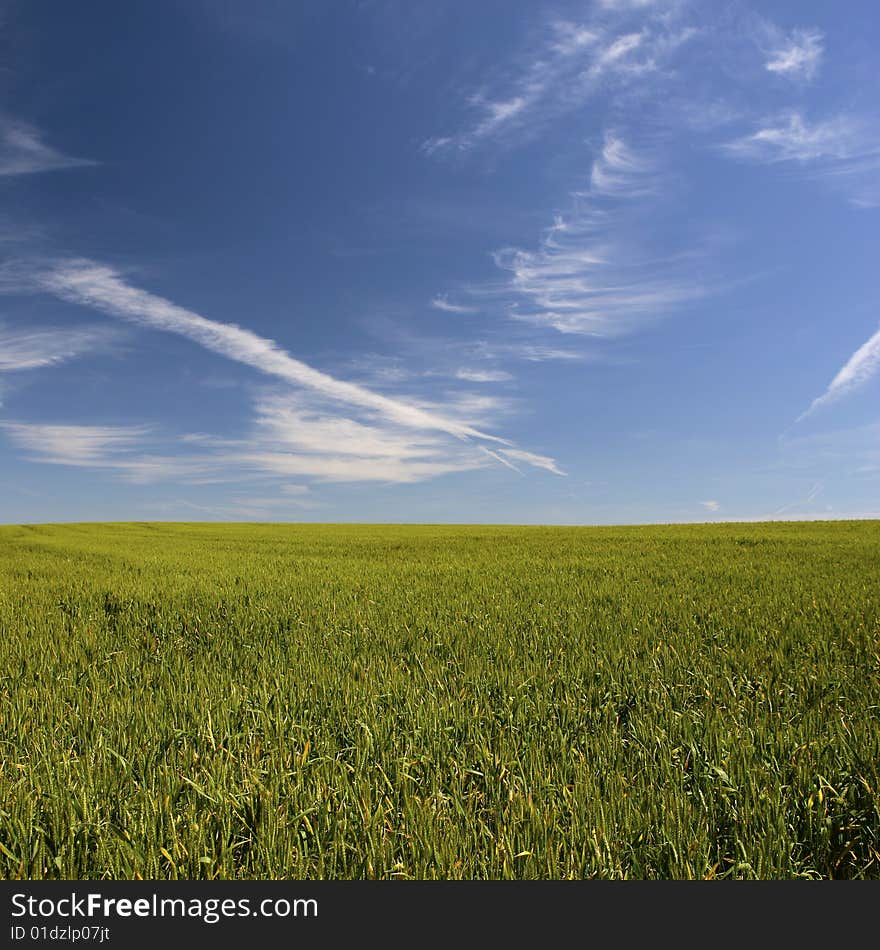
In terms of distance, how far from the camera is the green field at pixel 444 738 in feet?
9.09

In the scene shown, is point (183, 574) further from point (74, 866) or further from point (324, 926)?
point (324, 926)

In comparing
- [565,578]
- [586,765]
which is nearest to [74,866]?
[586,765]

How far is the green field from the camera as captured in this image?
9.09ft

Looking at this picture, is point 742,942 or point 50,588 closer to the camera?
point 742,942

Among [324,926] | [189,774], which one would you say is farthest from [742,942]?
[189,774]

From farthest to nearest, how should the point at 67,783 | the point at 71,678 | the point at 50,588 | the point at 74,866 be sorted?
the point at 50,588, the point at 71,678, the point at 67,783, the point at 74,866

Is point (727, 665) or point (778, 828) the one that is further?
point (727, 665)

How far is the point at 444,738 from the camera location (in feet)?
12.8

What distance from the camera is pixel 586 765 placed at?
3.49 m

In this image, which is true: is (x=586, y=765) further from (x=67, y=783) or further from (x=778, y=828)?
(x=67, y=783)

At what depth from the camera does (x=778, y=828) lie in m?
2.90

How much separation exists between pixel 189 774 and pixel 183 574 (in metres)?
10.2

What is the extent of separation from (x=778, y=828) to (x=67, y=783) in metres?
3.99

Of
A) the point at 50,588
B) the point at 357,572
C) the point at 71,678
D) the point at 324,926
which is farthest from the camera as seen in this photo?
the point at 357,572
